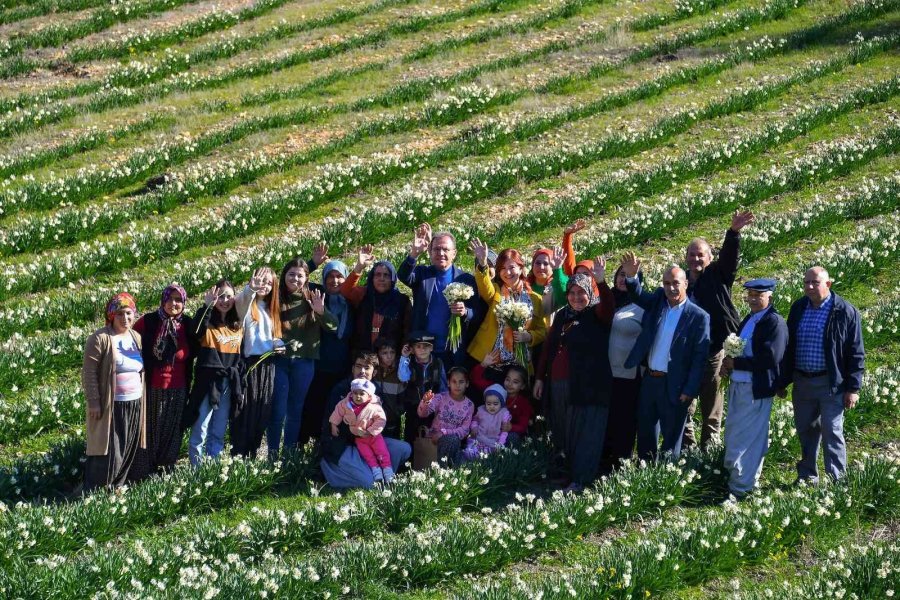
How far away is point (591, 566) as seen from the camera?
9148 mm

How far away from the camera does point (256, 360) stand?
432 inches

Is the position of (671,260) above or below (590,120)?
below

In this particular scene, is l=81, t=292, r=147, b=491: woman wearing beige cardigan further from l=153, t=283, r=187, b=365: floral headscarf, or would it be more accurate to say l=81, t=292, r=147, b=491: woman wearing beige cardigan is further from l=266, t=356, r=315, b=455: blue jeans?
l=266, t=356, r=315, b=455: blue jeans

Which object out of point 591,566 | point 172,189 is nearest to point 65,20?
point 172,189

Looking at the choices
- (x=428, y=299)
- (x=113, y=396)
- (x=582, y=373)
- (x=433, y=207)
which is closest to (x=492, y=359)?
(x=428, y=299)

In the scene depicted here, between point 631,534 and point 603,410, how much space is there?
128 centimetres

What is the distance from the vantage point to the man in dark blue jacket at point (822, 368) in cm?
1021

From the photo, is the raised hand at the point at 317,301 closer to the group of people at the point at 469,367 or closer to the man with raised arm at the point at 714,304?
the group of people at the point at 469,367

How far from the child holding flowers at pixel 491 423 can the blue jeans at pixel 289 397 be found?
1642 mm

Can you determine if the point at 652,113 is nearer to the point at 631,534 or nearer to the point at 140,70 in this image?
the point at 140,70

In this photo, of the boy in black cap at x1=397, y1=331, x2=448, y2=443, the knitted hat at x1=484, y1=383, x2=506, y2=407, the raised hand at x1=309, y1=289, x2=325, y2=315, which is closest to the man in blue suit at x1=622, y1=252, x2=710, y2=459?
the knitted hat at x1=484, y1=383, x2=506, y2=407

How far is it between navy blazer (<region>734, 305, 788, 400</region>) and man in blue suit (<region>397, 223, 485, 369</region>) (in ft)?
8.34

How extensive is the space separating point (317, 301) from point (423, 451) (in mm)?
1688

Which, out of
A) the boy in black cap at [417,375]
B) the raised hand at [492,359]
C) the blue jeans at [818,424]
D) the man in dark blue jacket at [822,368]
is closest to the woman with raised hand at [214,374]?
the boy in black cap at [417,375]
